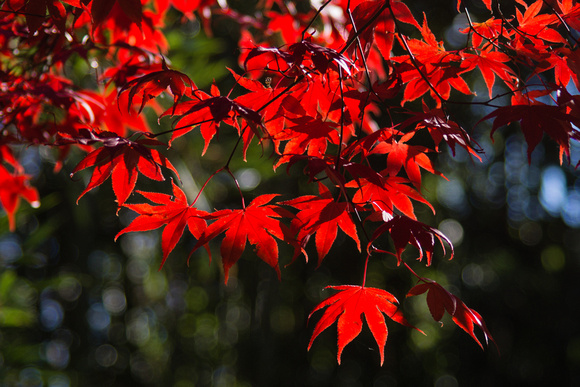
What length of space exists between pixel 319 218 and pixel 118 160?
269mm

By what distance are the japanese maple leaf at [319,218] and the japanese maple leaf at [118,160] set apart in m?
0.17

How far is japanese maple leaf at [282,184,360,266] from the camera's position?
578 mm

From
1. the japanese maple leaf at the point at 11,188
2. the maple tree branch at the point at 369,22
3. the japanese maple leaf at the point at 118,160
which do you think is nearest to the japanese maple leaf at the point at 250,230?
the japanese maple leaf at the point at 118,160

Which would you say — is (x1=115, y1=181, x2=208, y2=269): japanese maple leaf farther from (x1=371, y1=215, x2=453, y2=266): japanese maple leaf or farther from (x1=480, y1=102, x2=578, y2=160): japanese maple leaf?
(x1=480, y1=102, x2=578, y2=160): japanese maple leaf

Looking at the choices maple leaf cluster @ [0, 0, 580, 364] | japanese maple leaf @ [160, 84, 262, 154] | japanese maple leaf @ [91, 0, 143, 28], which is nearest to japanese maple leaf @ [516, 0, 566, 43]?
maple leaf cluster @ [0, 0, 580, 364]

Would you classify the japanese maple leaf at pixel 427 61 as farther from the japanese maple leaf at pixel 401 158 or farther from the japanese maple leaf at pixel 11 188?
the japanese maple leaf at pixel 11 188

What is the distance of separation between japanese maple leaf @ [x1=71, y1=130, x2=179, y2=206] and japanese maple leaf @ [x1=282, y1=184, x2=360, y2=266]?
17 centimetres

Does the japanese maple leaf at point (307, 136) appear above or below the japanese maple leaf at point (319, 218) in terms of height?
above

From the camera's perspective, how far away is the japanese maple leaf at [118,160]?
56 centimetres

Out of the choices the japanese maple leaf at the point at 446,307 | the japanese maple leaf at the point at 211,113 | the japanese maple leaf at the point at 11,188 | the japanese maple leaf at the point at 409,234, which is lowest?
the japanese maple leaf at the point at 11,188

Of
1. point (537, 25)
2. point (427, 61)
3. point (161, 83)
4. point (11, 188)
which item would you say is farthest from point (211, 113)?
point (11, 188)

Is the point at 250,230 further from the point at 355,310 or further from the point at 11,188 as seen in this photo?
A: the point at 11,188

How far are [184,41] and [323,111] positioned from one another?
99.9 inches

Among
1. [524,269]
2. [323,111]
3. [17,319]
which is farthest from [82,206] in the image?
[524,269]
